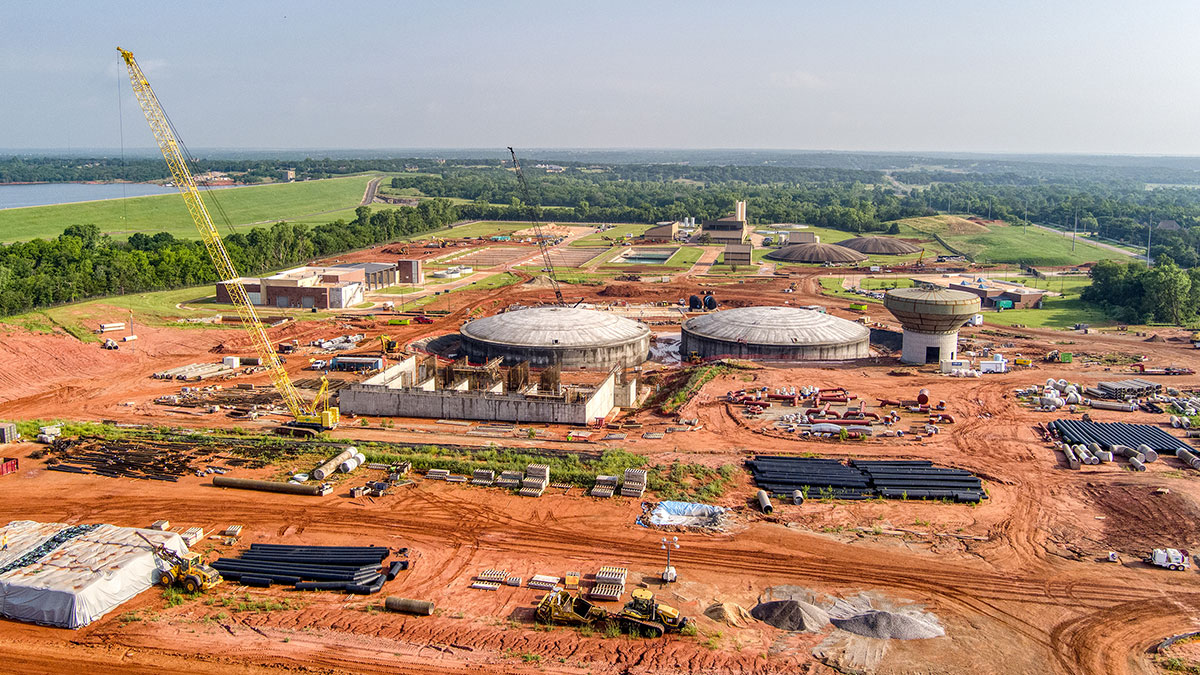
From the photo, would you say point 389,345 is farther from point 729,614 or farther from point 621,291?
point 729,614

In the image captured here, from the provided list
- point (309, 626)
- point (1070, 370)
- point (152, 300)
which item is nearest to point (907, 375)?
point (1070, 370)

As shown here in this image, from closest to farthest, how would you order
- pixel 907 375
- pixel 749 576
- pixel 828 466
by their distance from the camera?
pixel 749 576
pixel 828 466
pixel 907 375

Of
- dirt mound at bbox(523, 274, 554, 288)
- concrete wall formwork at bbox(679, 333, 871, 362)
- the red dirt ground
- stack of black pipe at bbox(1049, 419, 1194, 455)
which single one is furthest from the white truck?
dirt mound at bbox(523, 274, 554, 288)

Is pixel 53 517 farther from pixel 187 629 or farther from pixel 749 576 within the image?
pixel 749 576

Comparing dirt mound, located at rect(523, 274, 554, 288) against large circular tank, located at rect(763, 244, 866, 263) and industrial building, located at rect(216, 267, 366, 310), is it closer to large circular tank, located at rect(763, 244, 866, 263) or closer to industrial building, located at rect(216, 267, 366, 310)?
industrial building, located at rect(216, 267, 366, 310)

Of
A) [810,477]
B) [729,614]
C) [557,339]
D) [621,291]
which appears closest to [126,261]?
[621,291]

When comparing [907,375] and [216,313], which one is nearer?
[907,375]
